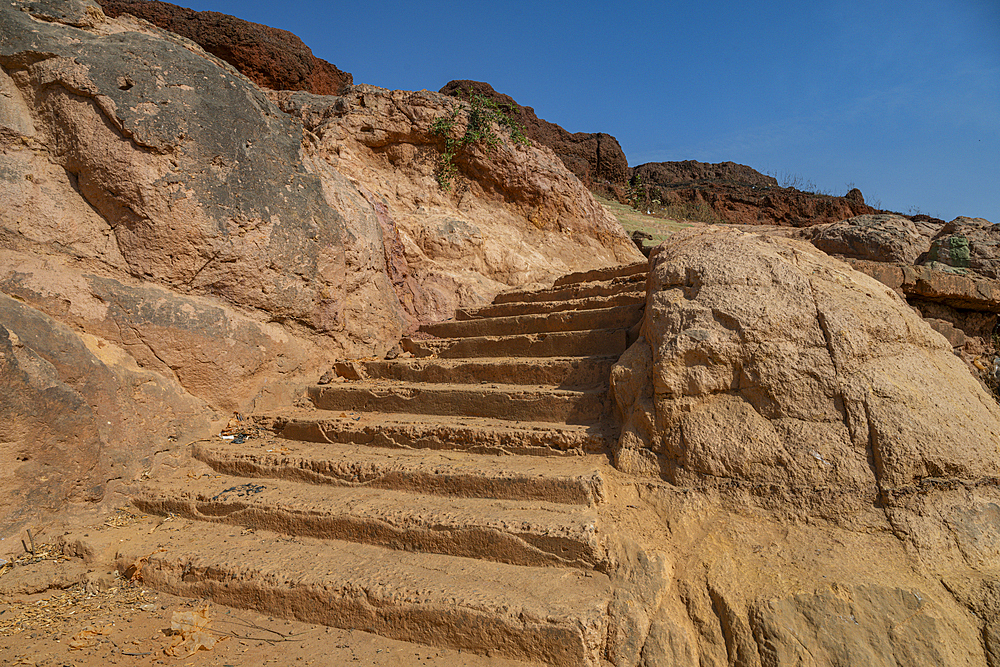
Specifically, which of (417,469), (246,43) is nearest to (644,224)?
(246,43)

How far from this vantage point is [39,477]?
97.5 inches

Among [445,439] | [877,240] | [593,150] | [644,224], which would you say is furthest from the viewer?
[593,150]

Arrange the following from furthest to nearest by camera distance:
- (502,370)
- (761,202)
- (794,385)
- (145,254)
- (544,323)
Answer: (761,202)
(544,323)
(502,370)
(145,254)
(794,385)

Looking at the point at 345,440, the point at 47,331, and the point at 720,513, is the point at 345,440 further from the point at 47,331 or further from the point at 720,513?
the point at 720,513

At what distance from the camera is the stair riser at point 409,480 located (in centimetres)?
227

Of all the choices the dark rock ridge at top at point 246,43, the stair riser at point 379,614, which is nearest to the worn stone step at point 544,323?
the stair riser at point 379,614

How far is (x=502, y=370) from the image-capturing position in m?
3.39

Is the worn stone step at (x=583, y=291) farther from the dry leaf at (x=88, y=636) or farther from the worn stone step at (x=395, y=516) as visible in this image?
the dry leaf at (x=88, y=636)

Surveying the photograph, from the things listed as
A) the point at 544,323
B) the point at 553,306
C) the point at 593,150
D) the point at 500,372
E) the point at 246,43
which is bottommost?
the point at 500,372

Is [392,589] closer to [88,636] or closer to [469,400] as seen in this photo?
[88,636]

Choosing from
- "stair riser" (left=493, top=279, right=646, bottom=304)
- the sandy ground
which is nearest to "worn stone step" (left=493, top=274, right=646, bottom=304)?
"stair riser" (left=493, top=279, right=646, bottom=304)

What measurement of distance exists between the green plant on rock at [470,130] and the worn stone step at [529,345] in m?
2.98

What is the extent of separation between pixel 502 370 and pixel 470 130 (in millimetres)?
4374

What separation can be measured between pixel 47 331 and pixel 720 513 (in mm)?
3464
